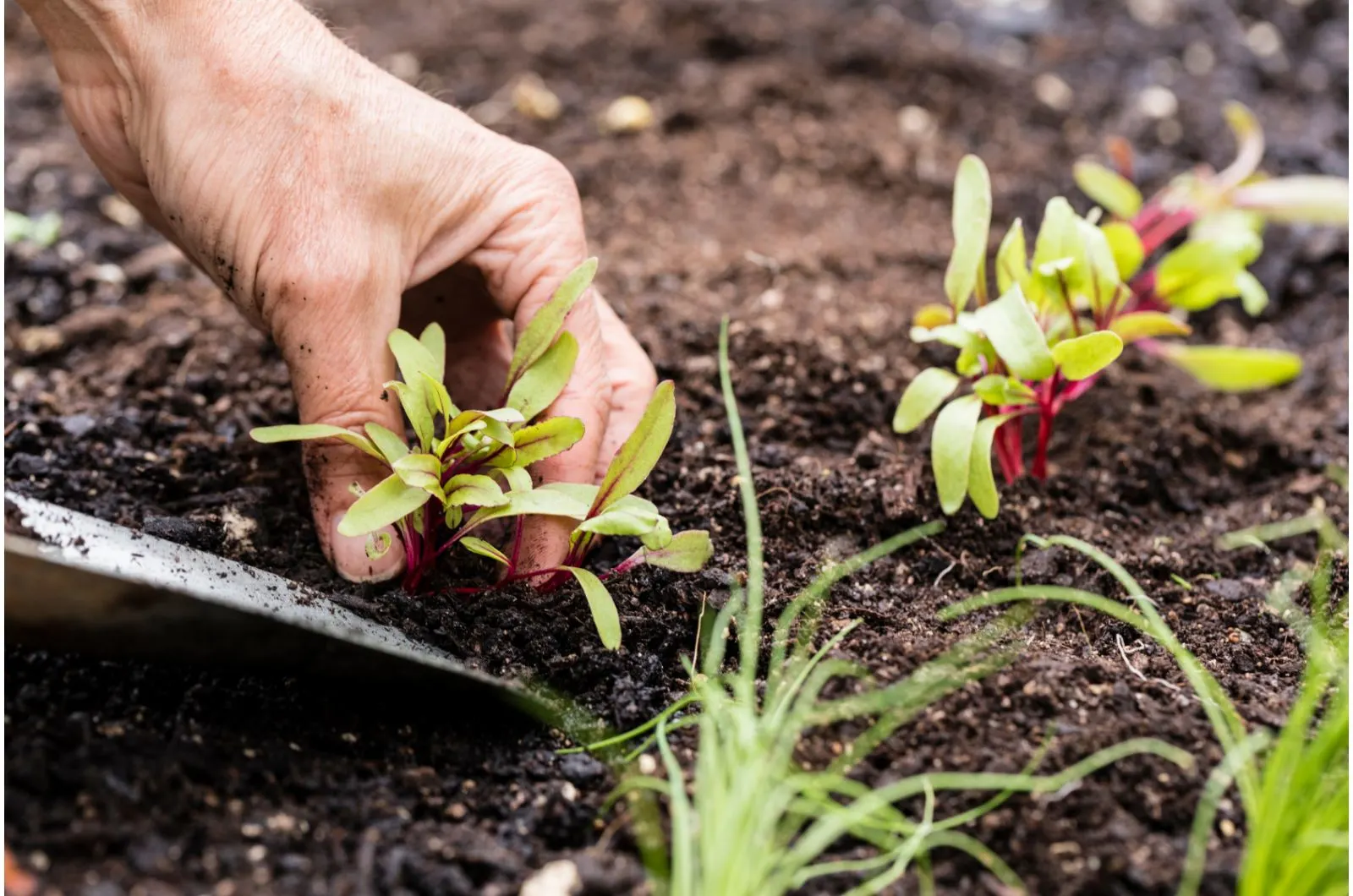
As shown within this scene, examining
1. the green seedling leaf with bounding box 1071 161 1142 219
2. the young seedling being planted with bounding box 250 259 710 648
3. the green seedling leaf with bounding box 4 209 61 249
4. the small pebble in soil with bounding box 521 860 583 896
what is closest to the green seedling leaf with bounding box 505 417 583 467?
the young seedling being planted with bounding box 250 259 710 648

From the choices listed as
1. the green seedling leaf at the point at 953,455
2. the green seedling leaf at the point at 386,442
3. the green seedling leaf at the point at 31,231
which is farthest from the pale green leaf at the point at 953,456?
the green seedling leaf at the point at 31,231

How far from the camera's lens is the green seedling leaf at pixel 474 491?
1.29 meters

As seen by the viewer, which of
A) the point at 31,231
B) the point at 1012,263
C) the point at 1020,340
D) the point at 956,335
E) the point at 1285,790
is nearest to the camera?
the point at 1285,790

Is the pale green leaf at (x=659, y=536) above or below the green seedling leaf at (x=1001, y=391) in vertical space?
below

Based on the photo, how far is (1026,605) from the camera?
1.52 metres

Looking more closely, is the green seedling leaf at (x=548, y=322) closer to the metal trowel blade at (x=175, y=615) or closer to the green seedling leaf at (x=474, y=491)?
the green seedling leaf at (x=474, y=491)

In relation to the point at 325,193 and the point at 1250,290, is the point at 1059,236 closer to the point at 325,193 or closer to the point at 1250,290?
the point at 1250,290

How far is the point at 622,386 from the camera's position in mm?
1648

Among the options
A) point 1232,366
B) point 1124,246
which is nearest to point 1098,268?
point 1124,246

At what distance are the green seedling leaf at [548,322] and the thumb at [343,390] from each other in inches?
7.0

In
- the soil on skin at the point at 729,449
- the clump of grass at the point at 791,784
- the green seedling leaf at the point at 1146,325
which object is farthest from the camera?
the green seedling leaf at the point at 1146,325

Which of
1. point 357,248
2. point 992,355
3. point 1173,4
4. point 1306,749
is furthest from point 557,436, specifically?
point 1173,4

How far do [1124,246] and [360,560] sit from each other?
128cm

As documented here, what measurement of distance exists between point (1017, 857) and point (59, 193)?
2.52m
